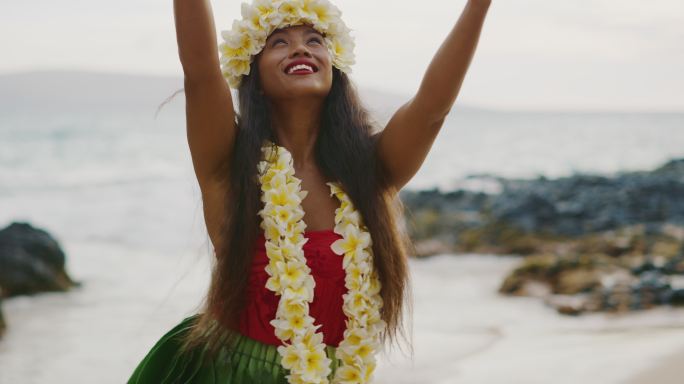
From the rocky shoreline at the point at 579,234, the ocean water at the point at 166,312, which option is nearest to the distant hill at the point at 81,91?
the ocean water at the point at 166,312

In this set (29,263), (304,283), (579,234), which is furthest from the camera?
(579,234)

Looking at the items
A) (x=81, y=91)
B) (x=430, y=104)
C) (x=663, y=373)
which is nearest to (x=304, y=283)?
(x=430, y=104)

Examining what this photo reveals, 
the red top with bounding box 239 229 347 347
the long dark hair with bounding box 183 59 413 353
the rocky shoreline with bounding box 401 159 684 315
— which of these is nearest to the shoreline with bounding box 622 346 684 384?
the rocky shoreline with bounding box 401 159 684 315

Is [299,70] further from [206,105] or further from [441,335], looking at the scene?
[441,335]

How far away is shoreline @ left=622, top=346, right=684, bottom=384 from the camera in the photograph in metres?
4.44

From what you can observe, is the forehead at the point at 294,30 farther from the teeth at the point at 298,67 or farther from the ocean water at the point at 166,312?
the ocean water at the point at 166,312

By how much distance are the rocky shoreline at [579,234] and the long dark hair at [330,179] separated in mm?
2615

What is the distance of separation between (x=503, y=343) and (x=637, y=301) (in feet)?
4.53

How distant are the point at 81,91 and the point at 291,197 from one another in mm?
60326

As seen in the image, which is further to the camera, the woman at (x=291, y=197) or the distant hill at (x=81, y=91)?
the distant hill at (x=81, y=91)

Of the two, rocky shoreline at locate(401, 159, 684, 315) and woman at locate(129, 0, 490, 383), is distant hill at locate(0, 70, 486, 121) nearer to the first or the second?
rocky shoreline at locate(401, 159, 684, 315)

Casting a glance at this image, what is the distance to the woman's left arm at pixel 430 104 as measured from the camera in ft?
7.20

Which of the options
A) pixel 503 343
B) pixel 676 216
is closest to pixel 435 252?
pixel 676 216

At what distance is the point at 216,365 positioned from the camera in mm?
2312
